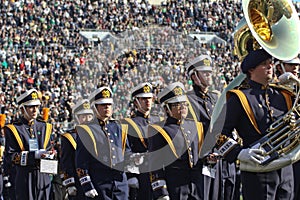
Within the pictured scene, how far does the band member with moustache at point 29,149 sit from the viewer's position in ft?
36.1

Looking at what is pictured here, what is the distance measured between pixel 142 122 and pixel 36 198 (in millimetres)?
1987

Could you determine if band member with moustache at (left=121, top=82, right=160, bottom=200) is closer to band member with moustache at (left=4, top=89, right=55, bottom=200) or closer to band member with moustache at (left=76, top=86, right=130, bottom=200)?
band member with moustache at (left=76, top=86, right=130, bottom=200)

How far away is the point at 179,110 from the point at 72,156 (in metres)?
2.13

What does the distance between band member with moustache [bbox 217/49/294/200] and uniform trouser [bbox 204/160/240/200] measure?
1636mm

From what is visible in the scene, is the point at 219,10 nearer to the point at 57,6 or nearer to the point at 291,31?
the point at 57,6

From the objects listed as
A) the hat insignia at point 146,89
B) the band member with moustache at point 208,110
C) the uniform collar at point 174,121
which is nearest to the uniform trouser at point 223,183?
the band member with moustache at point 208,110

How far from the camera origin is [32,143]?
440 inches

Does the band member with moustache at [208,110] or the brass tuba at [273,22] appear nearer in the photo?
the brass tuba at [273,22]

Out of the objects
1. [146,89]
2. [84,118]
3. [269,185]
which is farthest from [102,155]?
[269,185]

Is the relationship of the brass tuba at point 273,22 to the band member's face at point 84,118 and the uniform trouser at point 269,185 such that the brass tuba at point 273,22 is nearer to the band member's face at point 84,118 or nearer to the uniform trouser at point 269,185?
the uniform trouser at point 269,185

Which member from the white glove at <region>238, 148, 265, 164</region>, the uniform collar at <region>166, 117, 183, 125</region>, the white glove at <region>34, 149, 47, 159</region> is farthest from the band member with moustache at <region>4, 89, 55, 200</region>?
the white glove at <region>238, 148, 265, 164</region>

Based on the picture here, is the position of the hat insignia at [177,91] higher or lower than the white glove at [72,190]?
higher

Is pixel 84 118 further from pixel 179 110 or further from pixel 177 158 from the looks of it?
pixel 177 158

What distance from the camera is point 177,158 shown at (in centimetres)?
858
